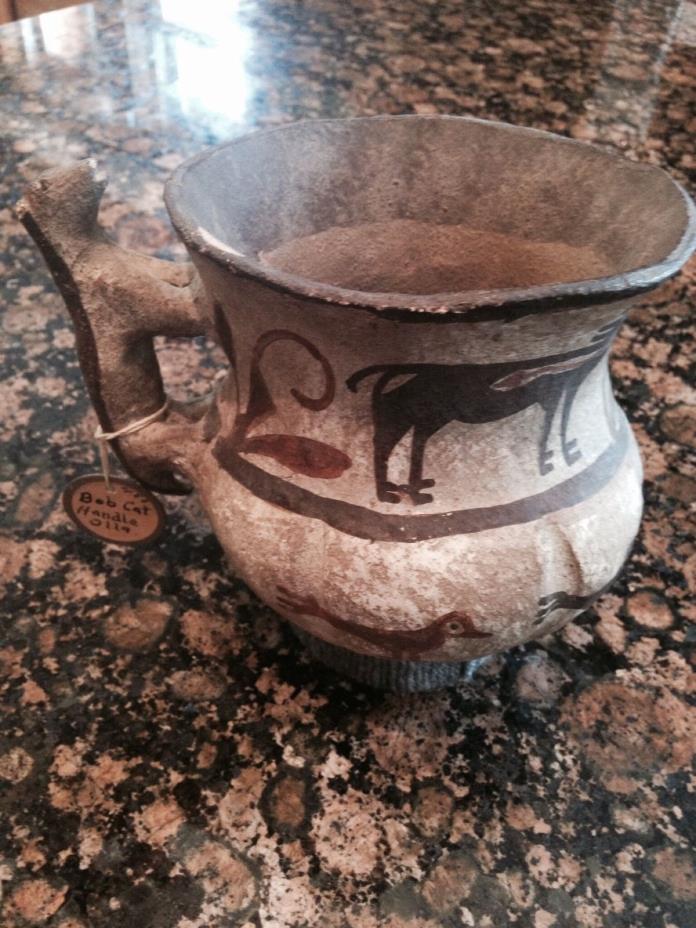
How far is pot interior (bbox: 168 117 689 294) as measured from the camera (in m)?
0.69

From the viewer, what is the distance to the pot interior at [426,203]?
69 centimetres

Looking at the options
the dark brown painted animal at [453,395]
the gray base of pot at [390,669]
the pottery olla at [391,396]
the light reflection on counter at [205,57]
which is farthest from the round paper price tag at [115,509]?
the light reflection on counter at [205,57]

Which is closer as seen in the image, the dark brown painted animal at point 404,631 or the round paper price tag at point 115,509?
the dark brown painted animal at point 404,631

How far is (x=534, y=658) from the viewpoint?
0.79m

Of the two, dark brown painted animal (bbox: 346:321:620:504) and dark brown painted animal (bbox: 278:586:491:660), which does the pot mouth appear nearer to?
dark brown painted animal (bbox: 346:321:620:504)

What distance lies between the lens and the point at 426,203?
2.61 ft

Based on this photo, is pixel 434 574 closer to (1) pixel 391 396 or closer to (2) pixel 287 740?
(1) pixel 391 396

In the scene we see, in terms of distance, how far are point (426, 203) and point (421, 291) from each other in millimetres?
86

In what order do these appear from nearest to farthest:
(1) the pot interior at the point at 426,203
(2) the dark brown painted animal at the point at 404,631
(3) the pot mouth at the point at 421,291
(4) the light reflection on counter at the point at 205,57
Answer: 1. (3) the pot mouth at the point at 421,291
2. (2) the dark brown painted animal at the point at 404,631
3. (1) the pot interior at the point at 426,203
4. (4) the light reflection on counter at the point at 205,57

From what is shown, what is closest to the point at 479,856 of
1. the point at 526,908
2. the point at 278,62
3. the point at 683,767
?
the point at 526,908

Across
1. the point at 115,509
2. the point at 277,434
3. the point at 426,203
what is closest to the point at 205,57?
the point at 426,203

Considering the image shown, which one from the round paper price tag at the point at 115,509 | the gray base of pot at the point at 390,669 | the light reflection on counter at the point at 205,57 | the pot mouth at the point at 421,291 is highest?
the pot mouth at the point at 421,291

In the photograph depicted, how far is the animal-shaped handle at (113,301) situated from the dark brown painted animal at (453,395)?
0.61ft

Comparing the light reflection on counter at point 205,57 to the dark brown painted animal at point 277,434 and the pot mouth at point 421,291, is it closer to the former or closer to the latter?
the pot mouth at point 421,291
